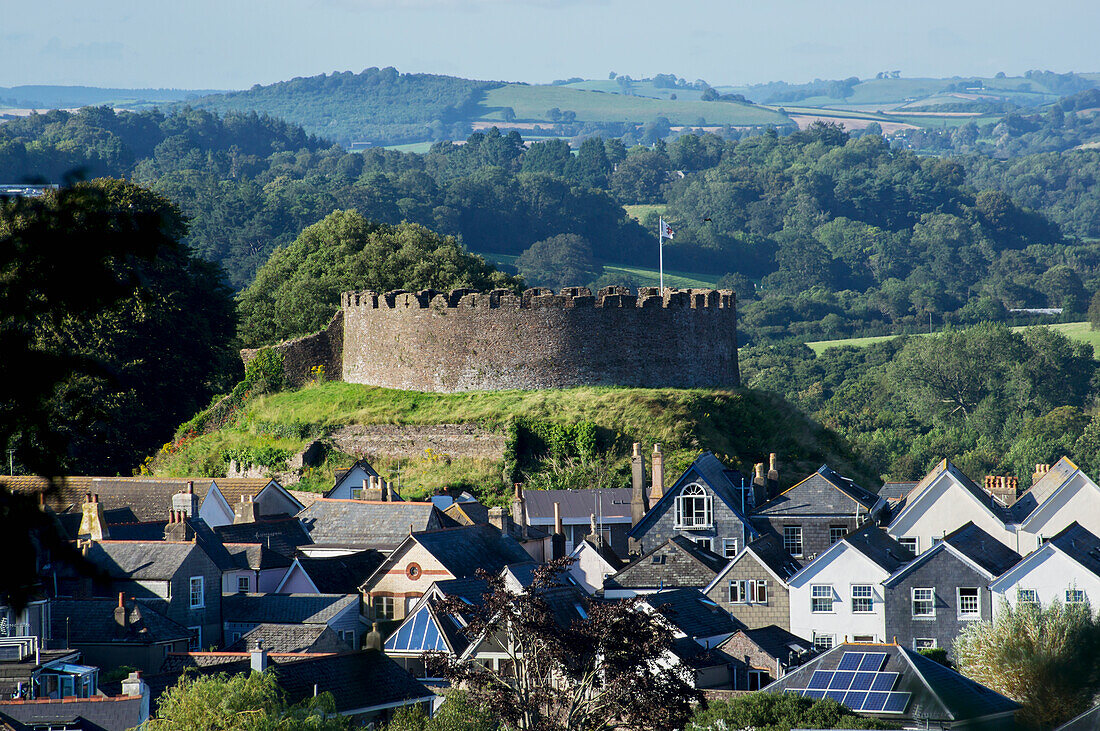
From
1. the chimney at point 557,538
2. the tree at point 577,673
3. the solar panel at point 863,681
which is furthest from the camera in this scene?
the chimney at point 557,538

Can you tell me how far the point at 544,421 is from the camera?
42938 mm

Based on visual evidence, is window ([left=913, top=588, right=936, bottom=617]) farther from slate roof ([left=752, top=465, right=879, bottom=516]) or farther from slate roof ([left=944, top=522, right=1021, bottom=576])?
slate roof ([left=752, top=465, right=879, bottom=516])

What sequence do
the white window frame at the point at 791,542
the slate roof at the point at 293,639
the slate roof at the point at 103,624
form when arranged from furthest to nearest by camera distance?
the white window frame at the point at 791,542, the slate roof at the point at 293,639, the slate roof at the point at 103,624

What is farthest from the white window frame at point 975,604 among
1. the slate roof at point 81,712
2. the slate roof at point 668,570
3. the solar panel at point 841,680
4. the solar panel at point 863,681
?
the slate roof at point 81,712

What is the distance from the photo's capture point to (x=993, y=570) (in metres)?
34.4

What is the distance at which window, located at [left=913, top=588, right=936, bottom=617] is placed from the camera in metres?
34.3

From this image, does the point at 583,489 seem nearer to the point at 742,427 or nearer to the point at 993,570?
the point at 742,427

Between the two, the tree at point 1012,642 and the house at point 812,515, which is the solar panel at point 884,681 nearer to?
the tree at point 1012,642

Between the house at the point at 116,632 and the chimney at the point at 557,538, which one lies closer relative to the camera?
the house at the point at 116,632

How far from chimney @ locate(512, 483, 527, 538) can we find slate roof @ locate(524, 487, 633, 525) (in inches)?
35.4

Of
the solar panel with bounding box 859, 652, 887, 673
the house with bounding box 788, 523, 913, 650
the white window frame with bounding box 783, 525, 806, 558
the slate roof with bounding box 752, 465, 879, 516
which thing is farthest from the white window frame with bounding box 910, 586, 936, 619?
the solar panel with bounding box 859, 652, 887, 673

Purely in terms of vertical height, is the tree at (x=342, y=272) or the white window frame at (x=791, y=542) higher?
the tree at (x=342, y=272)

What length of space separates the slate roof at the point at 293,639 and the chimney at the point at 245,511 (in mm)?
8408

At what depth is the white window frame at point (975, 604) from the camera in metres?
34.0
